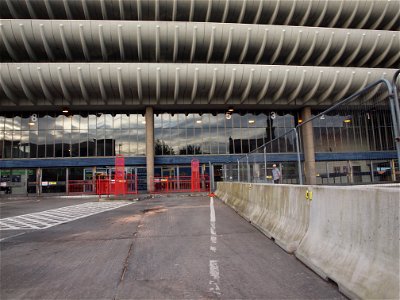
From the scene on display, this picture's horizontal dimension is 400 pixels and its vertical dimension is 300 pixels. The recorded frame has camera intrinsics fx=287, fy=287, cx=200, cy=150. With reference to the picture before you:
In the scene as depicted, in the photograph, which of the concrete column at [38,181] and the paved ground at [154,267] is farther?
the concrete column at [38,181]

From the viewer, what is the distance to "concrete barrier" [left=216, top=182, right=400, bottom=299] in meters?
2.90

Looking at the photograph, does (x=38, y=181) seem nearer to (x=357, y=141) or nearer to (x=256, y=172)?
(x=256, y=172)

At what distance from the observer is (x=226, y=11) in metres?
29.2

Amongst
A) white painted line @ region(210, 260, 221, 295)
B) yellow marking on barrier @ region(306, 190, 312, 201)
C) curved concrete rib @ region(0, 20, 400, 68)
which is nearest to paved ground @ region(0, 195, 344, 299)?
white painted line @ region(210, 260, 221, 295)

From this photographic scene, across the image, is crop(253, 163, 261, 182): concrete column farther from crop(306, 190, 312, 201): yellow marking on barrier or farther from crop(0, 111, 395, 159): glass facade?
crop(0, 111, 395, 159): glass facade

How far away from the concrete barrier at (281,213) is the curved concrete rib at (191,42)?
22.2 meters

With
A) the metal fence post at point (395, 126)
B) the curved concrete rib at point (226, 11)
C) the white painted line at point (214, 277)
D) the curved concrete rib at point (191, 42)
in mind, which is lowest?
the white painted line at point (214, 277)

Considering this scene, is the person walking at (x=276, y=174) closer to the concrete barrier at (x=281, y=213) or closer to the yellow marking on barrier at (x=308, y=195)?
the concrete barrier at (x=281, y=213)

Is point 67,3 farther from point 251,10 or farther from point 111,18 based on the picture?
point 251,10

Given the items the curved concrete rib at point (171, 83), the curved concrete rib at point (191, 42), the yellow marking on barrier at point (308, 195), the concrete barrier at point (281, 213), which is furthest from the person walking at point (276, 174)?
the curved concrete rib at point (191, 42)

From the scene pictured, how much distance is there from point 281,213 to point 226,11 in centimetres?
2769

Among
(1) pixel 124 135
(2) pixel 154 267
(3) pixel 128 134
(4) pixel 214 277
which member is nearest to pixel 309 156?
(4) pixel 214 277

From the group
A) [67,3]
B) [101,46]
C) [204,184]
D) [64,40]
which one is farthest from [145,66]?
[204,184]

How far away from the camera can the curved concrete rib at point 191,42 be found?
26.1 meters
